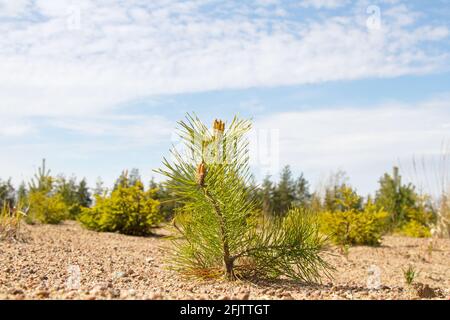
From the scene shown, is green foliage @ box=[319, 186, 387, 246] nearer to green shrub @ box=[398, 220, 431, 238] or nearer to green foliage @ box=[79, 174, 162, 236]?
green shrub @ box=[398, 220, 431, 238]

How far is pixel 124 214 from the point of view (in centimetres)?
1143

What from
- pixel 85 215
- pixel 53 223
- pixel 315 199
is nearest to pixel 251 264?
pixel 85 215

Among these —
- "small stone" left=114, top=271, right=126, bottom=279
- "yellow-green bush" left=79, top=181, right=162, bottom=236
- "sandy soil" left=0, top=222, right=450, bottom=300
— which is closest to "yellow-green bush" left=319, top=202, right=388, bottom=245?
"sandy soil" left=0, top=222, right=450, bottom=300

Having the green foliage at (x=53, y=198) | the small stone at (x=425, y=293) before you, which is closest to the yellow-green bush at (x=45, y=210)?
the green foliage at (x=53, y=198)

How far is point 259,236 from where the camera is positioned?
171 inches

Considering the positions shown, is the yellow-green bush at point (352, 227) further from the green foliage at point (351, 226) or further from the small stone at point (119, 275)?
the small stone at point (119, 275)

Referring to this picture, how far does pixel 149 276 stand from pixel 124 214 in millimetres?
6660

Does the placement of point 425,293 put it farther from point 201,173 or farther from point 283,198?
point 283,198

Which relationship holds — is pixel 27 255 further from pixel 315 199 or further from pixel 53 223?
pixel 315 199

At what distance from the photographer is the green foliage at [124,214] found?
11.3m

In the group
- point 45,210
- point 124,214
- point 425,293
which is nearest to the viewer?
point 425,293

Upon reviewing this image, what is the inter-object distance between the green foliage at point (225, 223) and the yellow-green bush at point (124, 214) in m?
6.92

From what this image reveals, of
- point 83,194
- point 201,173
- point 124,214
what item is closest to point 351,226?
point 124,214

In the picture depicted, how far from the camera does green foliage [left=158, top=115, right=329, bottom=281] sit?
3965 millimetres
